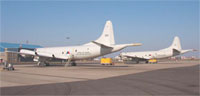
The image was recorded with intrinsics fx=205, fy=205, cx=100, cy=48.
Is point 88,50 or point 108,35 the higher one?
point 108,35

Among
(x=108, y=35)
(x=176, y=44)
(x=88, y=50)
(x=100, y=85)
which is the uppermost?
(x=176, y=44)

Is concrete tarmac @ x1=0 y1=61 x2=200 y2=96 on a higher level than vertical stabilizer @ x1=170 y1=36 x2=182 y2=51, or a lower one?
lower

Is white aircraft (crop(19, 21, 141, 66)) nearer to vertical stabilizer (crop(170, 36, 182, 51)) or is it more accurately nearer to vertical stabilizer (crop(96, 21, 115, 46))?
vertical stabilizer (crop(96, 21, 115, 46))

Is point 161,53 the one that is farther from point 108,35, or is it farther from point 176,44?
point 108,35

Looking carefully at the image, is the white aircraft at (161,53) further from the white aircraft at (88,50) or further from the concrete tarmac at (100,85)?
the concrete tarmac at (100,85)

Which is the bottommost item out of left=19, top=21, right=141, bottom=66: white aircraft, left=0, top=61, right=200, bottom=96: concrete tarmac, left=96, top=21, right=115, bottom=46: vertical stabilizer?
left=0, top=61, right=200, bottom=96: concrete tarmac

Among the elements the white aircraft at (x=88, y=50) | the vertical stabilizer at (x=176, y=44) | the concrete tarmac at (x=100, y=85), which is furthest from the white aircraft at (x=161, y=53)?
the concrete tarmac at (x=100, y=85)

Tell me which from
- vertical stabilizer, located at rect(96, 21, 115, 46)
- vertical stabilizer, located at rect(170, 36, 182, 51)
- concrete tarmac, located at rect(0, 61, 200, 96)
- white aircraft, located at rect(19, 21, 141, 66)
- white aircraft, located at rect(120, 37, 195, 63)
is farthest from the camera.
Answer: vertical stabilizer, located at rect(170, 36, 182, 51)

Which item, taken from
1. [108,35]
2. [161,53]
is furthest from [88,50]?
[161,53]

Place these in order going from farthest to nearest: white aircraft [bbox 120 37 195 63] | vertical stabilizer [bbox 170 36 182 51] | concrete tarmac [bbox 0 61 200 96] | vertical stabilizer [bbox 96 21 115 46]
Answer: vertical stabilizer [bbox 170 36 182 51], white aircraft [bbox 120 37 195 63], vertical stabilizer [bbox 96 21 115 46], concrete tarmac [bbox 0 61 200 96]

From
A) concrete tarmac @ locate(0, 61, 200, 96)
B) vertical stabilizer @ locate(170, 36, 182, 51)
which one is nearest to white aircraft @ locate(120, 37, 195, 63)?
vertical stabilizer @ locate(170, 36, 182, 51)

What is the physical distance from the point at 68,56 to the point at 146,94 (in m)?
29.8

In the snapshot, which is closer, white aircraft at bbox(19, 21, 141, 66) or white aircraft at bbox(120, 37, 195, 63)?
white aircraft at bbox(19, 21, 141, 66)

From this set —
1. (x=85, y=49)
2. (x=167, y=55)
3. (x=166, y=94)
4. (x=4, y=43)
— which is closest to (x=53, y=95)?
(x=166, y=94)
